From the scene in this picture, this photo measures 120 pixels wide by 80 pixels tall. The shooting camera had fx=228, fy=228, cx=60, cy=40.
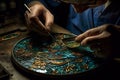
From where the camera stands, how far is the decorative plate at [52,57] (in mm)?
957

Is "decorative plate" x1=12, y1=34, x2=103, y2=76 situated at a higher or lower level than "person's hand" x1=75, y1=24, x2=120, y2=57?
lower

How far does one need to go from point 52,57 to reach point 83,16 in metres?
0.57

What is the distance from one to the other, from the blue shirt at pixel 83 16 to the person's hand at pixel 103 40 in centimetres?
26

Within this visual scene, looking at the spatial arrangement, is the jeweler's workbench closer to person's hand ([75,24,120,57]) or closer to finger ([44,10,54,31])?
person's hand ([75,24,120,57])

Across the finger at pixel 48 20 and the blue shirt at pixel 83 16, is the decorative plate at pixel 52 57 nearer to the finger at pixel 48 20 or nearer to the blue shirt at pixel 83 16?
the finger at pixel 48 20

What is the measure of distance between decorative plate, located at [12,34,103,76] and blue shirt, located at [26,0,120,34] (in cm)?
32

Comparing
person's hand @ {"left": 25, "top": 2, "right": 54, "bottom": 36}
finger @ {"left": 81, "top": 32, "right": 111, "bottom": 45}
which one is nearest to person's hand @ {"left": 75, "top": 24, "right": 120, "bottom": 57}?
finger @ {"left": 81, "top": 32, "right": 111, "bottom": 45}

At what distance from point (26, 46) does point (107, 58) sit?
1.31ft

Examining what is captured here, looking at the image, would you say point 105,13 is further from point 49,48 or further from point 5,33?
point 5,33

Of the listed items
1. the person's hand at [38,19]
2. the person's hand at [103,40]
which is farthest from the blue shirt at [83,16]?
the person's hand at [103,40]

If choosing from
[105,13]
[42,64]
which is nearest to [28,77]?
[42,64]

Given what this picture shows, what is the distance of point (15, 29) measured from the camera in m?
1.36

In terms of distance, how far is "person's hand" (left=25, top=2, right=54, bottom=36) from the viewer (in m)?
1.22

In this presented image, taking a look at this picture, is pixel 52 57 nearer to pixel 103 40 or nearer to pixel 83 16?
pixel 103 40
